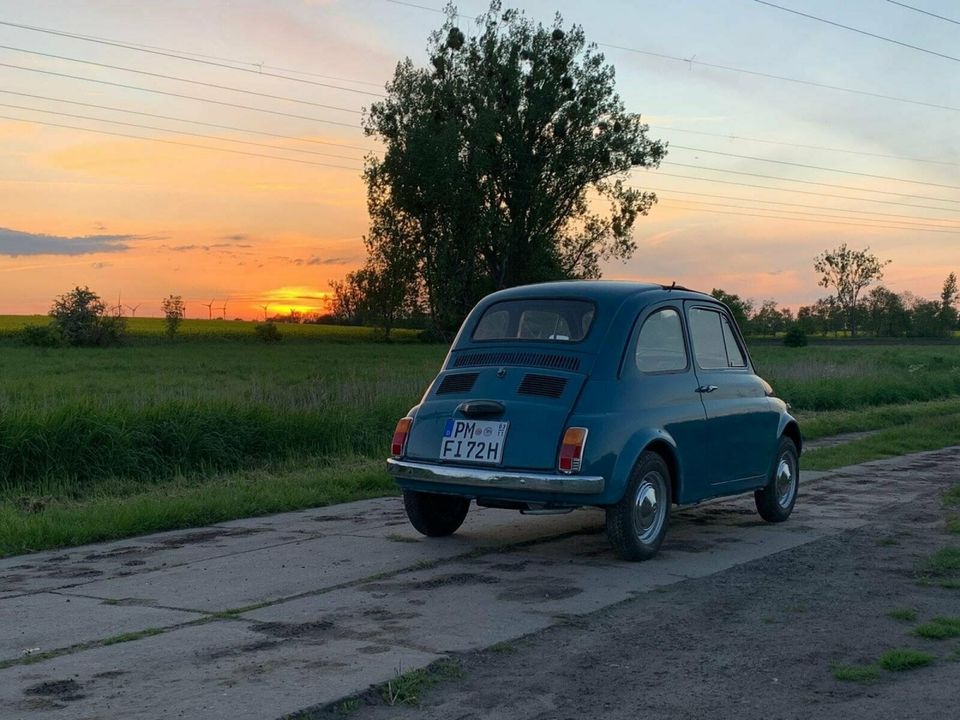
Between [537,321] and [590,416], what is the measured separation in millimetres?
1291

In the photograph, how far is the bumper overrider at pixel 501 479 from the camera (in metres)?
7.05

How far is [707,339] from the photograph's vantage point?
8.89 meters

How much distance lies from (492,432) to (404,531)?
1872 millimetres

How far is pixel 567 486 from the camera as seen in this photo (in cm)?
704

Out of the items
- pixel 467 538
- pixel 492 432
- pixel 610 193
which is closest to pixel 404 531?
pixel 467 538

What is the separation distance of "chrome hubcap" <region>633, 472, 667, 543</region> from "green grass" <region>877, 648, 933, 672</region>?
2.50 m

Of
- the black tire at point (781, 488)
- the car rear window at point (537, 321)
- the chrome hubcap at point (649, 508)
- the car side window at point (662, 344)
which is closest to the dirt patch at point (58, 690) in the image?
the chrome hubcap at point (649, 508)

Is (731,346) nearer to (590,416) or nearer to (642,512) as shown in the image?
(642,512)

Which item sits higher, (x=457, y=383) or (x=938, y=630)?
(x=457, y=383)

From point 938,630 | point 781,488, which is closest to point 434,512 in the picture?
point 781,488

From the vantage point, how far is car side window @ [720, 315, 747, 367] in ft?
30.2

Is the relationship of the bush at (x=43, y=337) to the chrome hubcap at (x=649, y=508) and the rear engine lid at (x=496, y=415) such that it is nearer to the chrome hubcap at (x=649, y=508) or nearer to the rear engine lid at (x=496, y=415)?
the rear engine lid at (x=496, y=415)

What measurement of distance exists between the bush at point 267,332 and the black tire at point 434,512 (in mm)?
70898

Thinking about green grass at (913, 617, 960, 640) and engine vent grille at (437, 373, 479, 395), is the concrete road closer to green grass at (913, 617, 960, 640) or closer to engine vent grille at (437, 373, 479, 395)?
engine vent grille at (437, 373, 479, 395)
